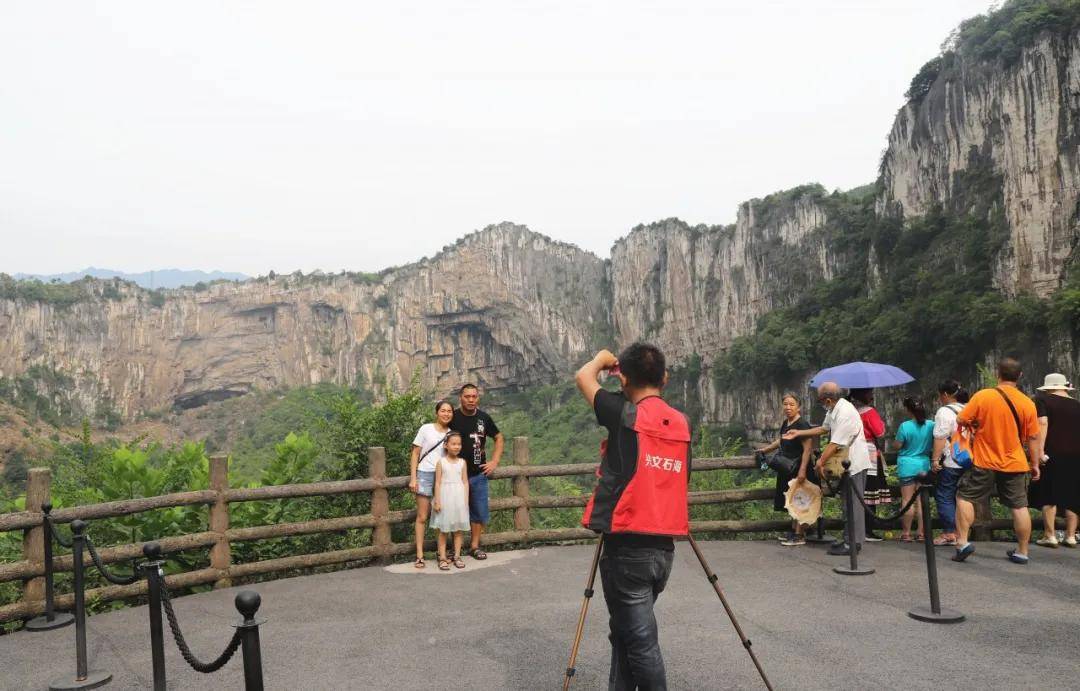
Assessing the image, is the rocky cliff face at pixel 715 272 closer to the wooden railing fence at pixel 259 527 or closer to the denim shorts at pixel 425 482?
the wooden railing fence at pixel 259 527

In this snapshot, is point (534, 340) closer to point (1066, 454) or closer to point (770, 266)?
point (770, 266)

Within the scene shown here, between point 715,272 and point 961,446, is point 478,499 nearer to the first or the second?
point 961,446

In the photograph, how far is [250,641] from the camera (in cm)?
279

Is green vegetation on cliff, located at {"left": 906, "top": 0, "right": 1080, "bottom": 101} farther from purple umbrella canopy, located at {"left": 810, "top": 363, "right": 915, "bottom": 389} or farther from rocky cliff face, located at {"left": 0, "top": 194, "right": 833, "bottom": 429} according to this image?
purple umbrella canopy, located at {"left": 810, "top": 363, "right": 915, "bottom": 389}

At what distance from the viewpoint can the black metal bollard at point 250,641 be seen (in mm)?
2734

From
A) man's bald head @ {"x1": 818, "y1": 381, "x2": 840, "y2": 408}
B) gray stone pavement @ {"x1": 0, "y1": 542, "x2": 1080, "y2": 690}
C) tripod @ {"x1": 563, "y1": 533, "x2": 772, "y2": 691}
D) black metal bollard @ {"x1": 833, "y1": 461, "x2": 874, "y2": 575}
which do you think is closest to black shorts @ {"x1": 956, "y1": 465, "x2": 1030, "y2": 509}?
gray stone pavement @ {"x1": 0, "y1": 542, "x2": 1080, "y2": 690}

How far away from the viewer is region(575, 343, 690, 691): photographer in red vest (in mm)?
3180

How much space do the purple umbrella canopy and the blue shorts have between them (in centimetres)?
394

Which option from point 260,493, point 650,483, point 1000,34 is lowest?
point 260,493

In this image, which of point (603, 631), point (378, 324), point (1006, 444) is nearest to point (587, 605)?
point (603, 631)

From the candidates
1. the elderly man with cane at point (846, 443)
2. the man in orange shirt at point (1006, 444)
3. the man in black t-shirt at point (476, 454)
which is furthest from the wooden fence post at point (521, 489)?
the man in orange shirt at point (1006, 444)

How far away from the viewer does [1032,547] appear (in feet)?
23.9

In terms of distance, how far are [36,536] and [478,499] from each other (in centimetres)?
382

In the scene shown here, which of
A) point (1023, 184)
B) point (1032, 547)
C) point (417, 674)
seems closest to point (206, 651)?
point (417, 674)
